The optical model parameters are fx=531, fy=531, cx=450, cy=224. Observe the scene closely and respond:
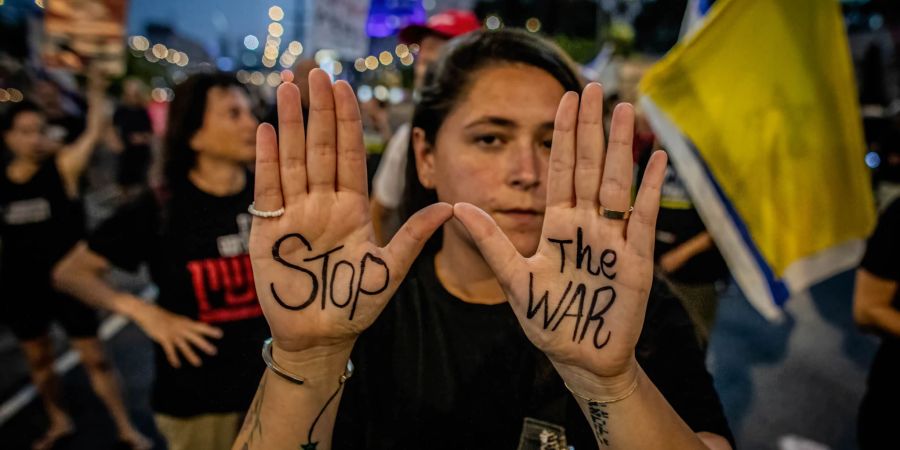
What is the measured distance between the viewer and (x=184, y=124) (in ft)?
9.02

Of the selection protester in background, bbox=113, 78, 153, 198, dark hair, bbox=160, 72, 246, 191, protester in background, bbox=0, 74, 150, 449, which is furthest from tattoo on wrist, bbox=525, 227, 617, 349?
protester in background, bbox=113, 78, 153, 198

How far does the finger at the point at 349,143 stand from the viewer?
1.13 meters

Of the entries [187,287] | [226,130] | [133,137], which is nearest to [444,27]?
[226,130]

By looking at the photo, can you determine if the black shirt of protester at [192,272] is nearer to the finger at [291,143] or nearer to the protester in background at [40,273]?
the finger at [291,143]

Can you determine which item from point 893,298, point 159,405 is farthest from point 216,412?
point 893,298

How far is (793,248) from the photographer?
8.73 ft

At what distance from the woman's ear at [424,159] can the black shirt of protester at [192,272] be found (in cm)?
106

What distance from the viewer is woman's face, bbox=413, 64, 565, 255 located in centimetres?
145

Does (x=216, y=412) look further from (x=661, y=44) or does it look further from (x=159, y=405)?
(x=661, y=44)

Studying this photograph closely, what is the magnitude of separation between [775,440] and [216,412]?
3546mm

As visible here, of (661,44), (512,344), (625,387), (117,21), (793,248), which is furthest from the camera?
(661,44)

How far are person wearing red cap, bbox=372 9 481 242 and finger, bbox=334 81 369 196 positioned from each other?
6.04ft

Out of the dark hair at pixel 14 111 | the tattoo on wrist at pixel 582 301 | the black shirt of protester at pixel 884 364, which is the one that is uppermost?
the dark hair at pixel 14 111

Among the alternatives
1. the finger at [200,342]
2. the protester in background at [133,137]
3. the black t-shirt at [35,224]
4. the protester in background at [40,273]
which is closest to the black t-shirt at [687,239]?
the finger at [200,342]
